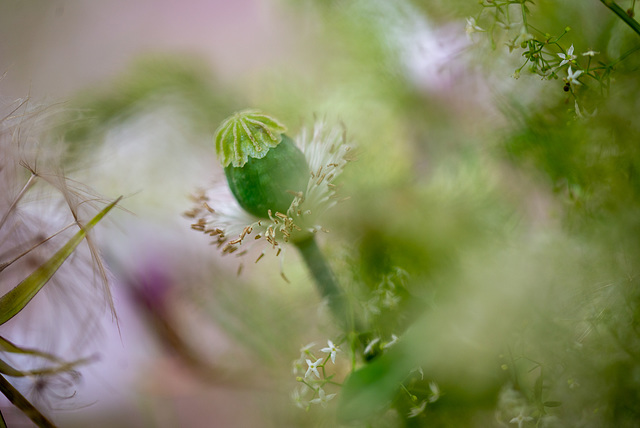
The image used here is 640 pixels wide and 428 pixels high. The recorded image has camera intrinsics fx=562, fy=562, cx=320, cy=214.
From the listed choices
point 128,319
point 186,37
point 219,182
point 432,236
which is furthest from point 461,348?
point 186,37

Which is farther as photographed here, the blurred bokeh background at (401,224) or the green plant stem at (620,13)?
the blurred bokeh background at (401,224)

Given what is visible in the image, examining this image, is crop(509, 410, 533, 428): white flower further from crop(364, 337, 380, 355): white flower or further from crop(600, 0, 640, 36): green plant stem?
crop(600, 0, 640, 36): green plant stem

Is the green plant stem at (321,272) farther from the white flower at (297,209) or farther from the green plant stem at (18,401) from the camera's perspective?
the green plant stem at (18,401)

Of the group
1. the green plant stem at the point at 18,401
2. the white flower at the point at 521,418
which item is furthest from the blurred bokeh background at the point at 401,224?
the green plant stem at the point at 18,401

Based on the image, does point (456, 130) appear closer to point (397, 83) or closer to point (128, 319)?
point (397, 83)

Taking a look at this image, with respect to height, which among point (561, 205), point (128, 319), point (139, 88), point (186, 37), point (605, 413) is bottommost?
point (605, 413)

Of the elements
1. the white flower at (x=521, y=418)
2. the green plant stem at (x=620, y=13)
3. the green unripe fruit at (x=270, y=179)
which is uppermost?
the green unripe fruit at (x=270, y=179)

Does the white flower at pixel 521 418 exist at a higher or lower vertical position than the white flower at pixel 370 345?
lower

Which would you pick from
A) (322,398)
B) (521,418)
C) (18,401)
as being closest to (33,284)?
(18,401)
